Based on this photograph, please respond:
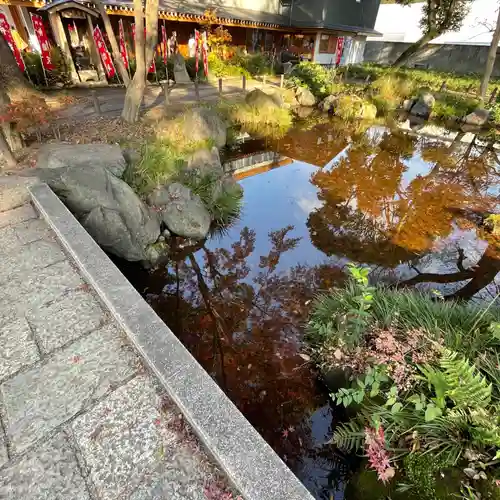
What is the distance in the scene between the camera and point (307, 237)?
5.94m

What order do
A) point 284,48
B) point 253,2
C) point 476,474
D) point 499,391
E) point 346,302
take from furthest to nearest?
point 284,48 → point 253,2 → point 346,302 → point 499,391 → point 476,474

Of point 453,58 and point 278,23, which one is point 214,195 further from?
point 453,58

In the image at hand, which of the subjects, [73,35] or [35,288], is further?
[73,35]

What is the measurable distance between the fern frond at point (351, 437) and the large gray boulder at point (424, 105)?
49.6 ft

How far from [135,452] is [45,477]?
1.49 feet

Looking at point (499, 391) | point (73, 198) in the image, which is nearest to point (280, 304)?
point (499, 391)

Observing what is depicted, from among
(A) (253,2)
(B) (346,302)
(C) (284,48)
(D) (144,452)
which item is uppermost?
(A) (253,2)

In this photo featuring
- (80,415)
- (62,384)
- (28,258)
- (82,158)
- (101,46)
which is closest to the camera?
(80,415)

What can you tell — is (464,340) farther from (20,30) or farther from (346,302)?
(20,30)

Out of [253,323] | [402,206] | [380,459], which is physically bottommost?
[253,323]

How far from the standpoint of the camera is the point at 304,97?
570 inches

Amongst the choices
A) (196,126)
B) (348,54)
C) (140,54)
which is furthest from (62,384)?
(348,54)

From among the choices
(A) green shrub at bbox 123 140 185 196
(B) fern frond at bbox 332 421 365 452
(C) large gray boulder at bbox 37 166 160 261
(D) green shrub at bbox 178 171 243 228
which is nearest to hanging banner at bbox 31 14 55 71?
(A) green shrub at bbox 123 140 185 196

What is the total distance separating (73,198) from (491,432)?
5017 millimetres
